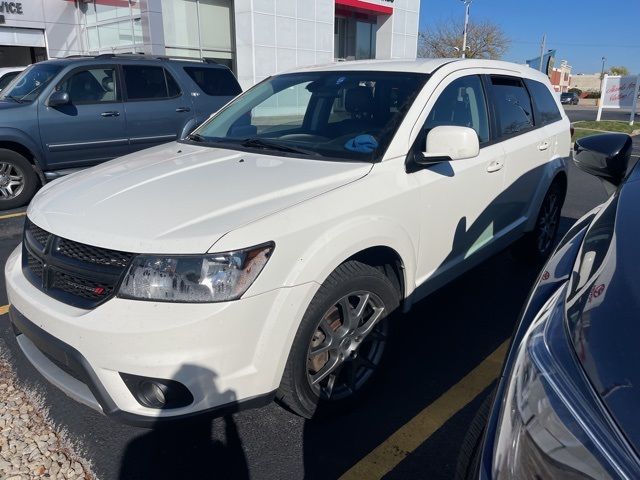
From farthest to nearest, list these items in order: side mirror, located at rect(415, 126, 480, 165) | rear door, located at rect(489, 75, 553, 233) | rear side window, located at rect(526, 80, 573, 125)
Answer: rear side window, located at rect(526, 80, 573, 125)
rear door, located at rect(489, 75, 553, 233)
side mirror, located at rect(415, 126, 480, 165)

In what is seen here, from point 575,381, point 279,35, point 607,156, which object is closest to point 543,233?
point 607,156

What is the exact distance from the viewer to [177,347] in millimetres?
1895

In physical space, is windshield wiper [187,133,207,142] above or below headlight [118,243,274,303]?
above

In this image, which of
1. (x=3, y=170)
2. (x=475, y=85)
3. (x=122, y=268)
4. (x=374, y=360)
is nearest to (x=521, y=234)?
(x=475, y=85)

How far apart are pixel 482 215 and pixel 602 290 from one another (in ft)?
7.39

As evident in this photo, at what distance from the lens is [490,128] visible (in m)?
3.59

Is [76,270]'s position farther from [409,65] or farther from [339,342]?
[409,65]

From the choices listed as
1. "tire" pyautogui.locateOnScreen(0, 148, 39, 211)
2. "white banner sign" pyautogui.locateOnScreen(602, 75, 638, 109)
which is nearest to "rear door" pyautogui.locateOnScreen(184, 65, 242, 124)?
"tire" pyautogui.locateOnScreen(0, 148, 39, 211)

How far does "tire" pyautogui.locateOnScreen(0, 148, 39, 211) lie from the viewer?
6.50 meters

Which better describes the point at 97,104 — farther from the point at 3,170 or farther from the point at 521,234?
the point at 521,234

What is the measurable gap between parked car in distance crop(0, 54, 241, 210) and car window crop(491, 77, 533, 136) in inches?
148

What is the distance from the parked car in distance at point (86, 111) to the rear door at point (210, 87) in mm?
20

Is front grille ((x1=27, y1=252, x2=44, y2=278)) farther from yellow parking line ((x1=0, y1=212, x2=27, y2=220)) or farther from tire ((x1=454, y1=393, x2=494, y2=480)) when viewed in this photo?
yellow parking line ((x1=0, y1=212, x2=27, y2=220))

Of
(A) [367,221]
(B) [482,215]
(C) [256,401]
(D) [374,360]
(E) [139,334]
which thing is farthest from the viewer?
(B) [482,215]
